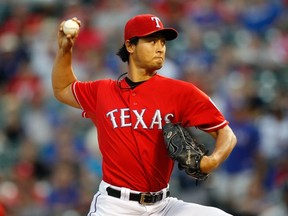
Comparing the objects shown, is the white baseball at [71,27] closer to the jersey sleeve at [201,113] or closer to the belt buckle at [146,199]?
the jersey sleeve at [201,113]

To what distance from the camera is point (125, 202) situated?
16.5 feet

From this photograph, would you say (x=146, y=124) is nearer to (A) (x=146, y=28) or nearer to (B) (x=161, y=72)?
(A) (x=146, y=28)

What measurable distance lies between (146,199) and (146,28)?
111cm

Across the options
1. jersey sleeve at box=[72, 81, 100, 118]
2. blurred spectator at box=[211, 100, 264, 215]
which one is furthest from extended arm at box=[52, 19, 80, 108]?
blurred spectator at box=[211, 100, 264, 215]

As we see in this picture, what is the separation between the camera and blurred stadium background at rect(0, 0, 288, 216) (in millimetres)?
8324

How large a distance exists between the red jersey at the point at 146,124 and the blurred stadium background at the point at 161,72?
2392mm

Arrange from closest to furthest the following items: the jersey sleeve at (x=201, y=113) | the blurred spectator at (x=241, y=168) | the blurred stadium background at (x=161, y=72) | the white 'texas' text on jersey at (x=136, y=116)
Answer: the jersey sleeve at (x=201, y=113), the white 'texas' text on jersey at (x=136, y=116), the blurred spectator at (x=241, y=168), the blurred stadium background at (x=161, y=72)

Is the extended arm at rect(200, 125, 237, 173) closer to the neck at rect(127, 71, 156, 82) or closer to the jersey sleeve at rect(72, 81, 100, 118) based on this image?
the neck at rect(127, 71, 156, 82)

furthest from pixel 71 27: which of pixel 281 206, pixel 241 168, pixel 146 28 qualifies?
pixel 241 168

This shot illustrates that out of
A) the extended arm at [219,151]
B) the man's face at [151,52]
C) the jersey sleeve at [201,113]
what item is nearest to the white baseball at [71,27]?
the man's face at [151,52]

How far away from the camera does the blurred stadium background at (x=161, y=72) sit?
8324 mm

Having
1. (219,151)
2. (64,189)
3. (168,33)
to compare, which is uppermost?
(168,33)

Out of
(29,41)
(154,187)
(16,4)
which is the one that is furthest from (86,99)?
(16,4)

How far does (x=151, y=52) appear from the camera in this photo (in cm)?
512
